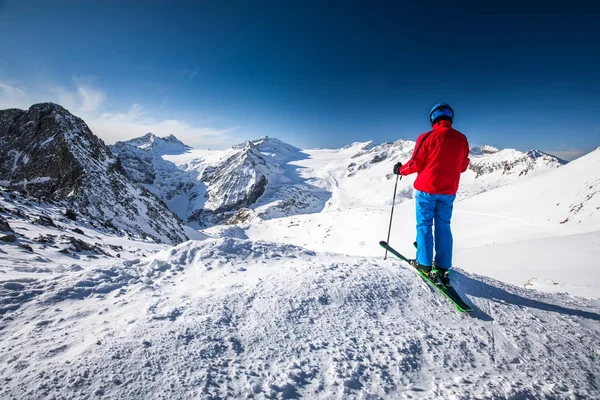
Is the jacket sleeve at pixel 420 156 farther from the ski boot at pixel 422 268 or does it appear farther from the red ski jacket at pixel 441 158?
the ski boot at pixel 422 268

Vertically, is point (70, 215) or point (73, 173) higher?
point (73, 173)

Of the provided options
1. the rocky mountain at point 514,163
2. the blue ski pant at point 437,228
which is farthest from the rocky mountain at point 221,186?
the blue ski pant at point 437,228

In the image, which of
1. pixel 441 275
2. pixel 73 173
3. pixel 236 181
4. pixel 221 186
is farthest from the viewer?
pixel 236 181

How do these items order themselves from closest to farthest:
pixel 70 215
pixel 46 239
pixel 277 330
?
pixel 277 330 < pixel 46 239 < pixel 70 215

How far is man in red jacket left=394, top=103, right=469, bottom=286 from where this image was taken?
4668 millimetres

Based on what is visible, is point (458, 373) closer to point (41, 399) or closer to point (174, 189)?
point (41, 399)

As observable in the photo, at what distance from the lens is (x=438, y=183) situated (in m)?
4.68

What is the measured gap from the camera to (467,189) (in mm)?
69750

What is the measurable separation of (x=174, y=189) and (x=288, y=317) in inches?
7350

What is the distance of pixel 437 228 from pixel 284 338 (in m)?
3.64

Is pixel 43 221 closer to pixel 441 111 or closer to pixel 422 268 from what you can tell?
pixel 422 268

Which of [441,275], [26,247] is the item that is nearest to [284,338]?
[441,275]

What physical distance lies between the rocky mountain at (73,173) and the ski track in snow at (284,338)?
28.7m

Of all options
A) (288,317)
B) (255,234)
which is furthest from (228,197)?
(288,317)
